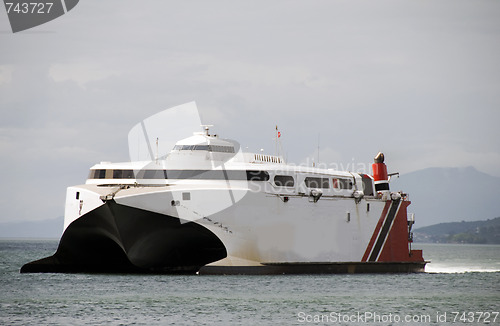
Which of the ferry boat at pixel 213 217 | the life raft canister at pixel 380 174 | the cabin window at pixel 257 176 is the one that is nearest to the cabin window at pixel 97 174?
the ferry boat at pixel 213 217

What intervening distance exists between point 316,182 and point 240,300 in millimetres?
8987

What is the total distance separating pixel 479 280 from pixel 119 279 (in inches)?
645

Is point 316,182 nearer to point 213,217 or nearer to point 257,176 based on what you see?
point 257,176

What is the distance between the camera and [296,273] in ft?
115

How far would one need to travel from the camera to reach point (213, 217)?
32.2 m

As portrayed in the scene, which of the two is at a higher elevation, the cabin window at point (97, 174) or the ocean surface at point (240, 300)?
the cabin window at point (97, 174)

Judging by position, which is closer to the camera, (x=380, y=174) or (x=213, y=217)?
(x=213, y=217)

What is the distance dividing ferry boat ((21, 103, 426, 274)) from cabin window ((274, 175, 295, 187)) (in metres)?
0.04

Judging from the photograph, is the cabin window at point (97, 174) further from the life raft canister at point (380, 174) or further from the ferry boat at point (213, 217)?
the life raft canister at point (380, 174)

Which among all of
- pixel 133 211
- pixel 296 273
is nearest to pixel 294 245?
pixel 296 273

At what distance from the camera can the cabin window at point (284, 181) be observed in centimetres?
3419

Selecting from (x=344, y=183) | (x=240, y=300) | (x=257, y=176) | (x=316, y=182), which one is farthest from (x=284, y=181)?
(x=240, y=300)

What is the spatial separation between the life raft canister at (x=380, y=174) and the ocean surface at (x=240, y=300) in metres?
5.08

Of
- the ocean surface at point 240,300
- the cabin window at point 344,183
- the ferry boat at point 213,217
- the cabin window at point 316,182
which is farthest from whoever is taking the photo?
the cabin window at point 344,183
